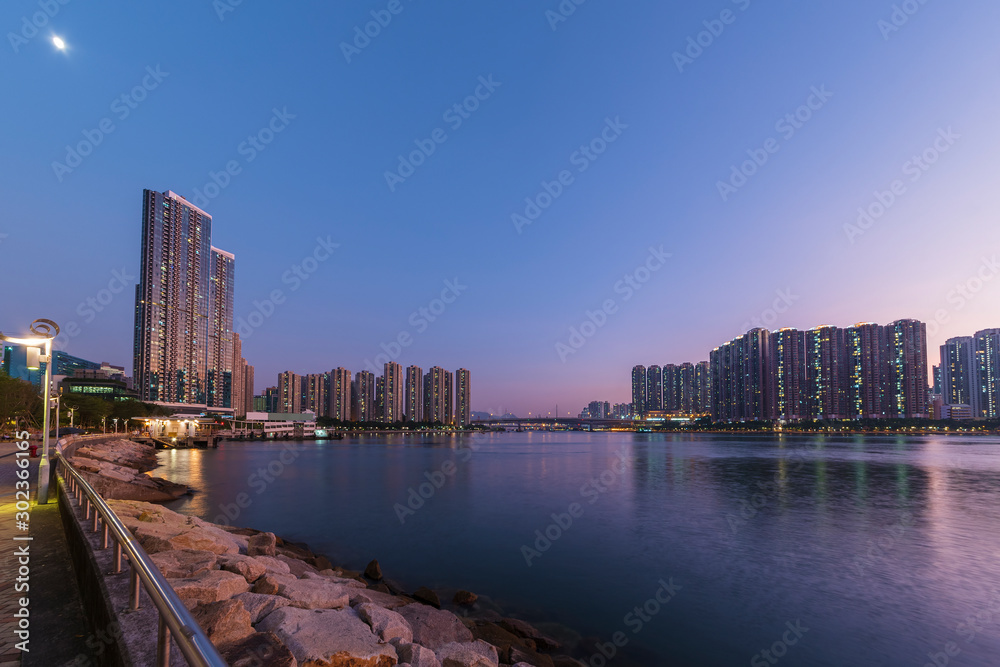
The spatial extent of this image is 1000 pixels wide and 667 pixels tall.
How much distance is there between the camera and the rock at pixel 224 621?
278 inches

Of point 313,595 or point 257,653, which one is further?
point 313,595

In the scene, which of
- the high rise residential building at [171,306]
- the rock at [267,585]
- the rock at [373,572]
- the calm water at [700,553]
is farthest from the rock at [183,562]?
the high rise residential building at [171,306]

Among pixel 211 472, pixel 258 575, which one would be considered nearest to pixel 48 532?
pixel 258 575

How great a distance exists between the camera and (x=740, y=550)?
2334 centimetres

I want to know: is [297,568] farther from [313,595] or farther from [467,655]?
[467,655]

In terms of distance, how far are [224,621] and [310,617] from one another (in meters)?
1.87

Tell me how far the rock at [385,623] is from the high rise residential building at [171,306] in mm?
203930

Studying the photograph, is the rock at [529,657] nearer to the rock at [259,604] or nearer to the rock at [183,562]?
the rock at [259,604]

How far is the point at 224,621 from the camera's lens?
722 cm

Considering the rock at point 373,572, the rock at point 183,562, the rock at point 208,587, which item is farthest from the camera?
the rock at point 373,572

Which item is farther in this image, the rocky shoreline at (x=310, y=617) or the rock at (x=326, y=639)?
the rock at (x=326, y=639)

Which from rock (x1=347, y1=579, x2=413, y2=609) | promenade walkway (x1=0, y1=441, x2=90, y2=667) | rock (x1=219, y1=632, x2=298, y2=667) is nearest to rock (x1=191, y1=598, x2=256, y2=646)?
rock (x1=219, y1=632, x2=298, y2=667)
